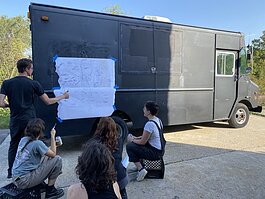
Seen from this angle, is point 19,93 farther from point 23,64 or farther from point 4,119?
point 4,119

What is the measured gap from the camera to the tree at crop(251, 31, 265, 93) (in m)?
13.3

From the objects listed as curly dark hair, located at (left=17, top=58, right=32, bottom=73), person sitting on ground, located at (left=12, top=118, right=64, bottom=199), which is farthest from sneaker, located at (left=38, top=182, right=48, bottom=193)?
curly dark hair, located at (left=17, top=58, right=32, bottom=73)

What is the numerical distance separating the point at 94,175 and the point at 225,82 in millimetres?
5928

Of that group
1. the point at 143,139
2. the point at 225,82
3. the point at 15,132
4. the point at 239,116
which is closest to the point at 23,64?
the point at 15,132

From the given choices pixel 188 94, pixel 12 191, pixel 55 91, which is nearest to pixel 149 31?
pixel 188 94

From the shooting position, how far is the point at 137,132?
21.6 feet

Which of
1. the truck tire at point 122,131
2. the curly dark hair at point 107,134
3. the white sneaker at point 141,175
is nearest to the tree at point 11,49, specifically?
the truck tire at point 122,131

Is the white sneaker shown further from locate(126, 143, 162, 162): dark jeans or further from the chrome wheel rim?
the chrome wheel rim

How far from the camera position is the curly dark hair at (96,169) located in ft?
5.04

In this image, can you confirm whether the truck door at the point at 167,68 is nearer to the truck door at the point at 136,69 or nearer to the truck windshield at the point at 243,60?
the truck door at the point at 136,69

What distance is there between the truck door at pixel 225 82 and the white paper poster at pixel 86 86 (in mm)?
3058

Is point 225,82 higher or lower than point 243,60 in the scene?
lower

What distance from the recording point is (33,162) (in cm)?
289

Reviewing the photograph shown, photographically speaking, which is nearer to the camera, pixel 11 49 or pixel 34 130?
pixel 34 130
